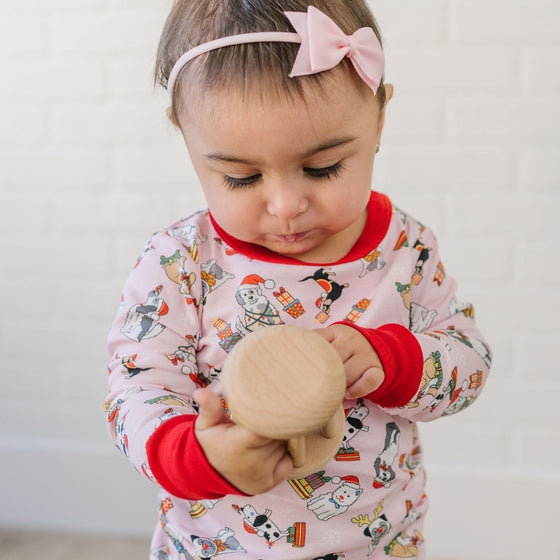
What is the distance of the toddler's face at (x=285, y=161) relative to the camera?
2.26 feet

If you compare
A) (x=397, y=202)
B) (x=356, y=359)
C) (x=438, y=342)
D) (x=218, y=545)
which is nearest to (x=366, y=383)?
(x=356, y=359)

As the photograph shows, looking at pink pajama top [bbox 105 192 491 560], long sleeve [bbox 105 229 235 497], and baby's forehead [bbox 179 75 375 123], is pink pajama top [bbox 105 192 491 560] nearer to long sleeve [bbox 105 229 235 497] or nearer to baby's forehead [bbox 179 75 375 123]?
long sleeve [bbox 105 229 235 497]

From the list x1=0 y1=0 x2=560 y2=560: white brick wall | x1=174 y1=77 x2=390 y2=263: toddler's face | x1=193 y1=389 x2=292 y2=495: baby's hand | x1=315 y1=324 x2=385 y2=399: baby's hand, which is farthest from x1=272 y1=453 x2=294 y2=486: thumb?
x1=0 y1=0 x2=560 y2=560: white brick wall

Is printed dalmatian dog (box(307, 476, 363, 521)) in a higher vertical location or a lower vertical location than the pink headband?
lower

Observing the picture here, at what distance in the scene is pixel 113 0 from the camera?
143 centimetres

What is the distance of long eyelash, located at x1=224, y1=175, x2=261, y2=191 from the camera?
0.73m

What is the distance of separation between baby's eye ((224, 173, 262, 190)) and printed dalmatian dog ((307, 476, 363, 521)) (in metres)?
0.30

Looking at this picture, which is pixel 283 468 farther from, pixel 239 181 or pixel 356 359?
pixel 239 181

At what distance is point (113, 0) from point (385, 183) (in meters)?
0.59

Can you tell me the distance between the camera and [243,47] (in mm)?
698

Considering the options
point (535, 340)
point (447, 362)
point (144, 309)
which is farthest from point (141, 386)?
point (535, 340)

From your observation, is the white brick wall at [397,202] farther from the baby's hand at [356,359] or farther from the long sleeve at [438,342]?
the baby's hand at [356,359]

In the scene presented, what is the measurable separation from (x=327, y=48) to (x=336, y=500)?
433 mm

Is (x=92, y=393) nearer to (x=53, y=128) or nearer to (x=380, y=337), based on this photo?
(x=53, y=128)
